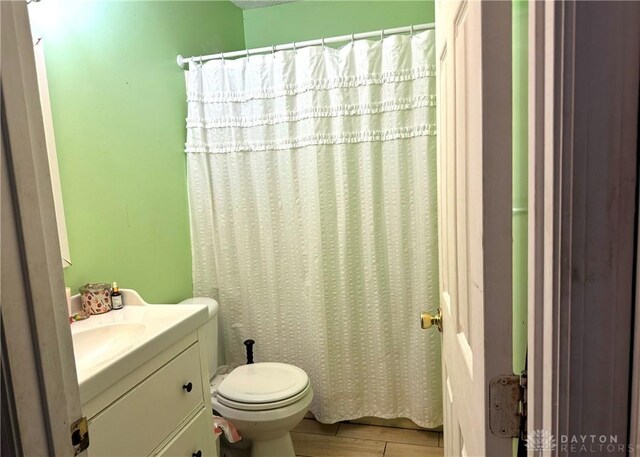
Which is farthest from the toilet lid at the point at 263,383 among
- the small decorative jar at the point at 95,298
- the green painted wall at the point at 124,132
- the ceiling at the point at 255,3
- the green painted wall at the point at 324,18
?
the ceiling at the point at 255,3

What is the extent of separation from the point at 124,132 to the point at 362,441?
1.83 metres

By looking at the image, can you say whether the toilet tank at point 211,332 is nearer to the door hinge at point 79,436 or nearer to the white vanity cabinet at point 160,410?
the white vanity cabinet at point 160,410

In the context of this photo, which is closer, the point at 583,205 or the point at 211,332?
the point at 583,205

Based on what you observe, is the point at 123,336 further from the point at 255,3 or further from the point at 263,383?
the point at 255,3

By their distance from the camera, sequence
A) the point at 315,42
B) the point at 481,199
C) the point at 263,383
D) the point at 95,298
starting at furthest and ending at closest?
the point at 315,42, the point at 263,383, the point at 95,298, the point at 481,199

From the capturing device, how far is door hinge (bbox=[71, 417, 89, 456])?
0.72 metres

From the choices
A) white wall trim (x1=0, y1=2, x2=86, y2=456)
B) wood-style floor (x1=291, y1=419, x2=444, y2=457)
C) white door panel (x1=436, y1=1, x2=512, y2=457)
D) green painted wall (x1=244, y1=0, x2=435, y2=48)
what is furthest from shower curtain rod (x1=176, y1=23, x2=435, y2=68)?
wood-style floor (x1=291, y1=419, x2=444, y2=457)

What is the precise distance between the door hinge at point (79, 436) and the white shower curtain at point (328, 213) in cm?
147

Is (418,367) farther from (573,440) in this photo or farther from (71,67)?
(71,67)

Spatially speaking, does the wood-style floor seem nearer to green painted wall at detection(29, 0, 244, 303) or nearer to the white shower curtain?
the white shower curtain

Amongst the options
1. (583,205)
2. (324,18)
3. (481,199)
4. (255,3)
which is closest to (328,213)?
(324,18)

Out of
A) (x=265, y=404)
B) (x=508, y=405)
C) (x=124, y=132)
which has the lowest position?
(x=265, y=404)

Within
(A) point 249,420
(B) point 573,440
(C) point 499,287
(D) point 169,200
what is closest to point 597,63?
(C) point 499,287

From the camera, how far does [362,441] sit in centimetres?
217
